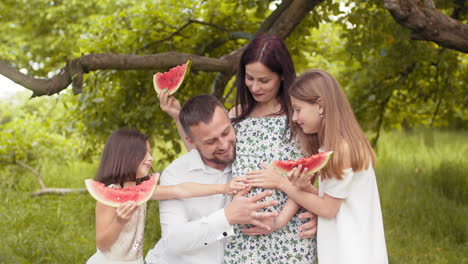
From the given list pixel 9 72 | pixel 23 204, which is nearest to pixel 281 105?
pixel 9 72

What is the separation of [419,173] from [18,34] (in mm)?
11101

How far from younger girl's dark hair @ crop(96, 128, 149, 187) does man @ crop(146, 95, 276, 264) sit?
19 centimetres

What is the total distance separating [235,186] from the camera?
8.30ft

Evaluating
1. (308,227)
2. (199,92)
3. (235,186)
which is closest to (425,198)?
(199,92)

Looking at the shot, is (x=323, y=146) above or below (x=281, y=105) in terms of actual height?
below

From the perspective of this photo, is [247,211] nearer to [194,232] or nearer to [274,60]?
[194,232]

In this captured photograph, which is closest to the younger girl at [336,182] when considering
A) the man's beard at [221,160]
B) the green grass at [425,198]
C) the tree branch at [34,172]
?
the man's beard at [221,160]

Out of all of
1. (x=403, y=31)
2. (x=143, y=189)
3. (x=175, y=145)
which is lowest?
(x=175, y=145)

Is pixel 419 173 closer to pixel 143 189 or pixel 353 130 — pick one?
pixel 353 130

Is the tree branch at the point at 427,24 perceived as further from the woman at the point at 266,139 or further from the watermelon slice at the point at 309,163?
the watermelon slice at the point at 309,163

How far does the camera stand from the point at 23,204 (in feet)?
22.5

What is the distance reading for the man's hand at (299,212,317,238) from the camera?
2.63 m

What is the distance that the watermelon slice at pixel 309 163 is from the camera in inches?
94.7

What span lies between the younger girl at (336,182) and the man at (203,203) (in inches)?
7.6
